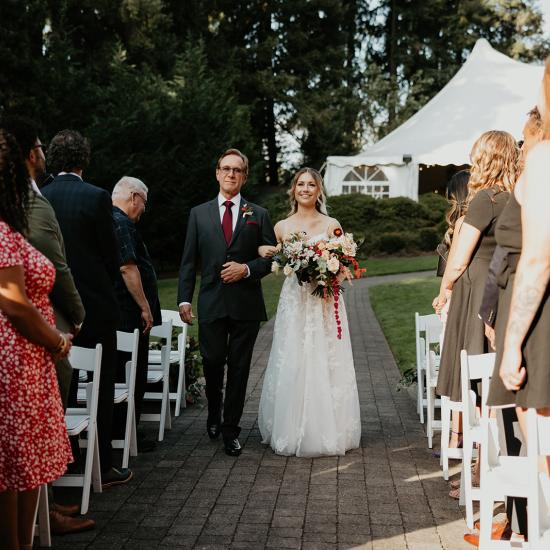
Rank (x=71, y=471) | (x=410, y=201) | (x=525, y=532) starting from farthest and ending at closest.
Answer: (x=410, y=201) → (x=71, y=471) → (x=525, y=532)

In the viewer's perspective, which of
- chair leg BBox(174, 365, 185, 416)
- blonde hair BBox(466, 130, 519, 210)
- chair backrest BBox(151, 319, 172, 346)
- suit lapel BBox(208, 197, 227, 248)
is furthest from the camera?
chair leg BBox(174, 365, 185, 416)

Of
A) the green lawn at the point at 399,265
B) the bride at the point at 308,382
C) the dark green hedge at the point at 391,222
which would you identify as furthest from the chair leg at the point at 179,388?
the dark green hedge at the point at 391,222

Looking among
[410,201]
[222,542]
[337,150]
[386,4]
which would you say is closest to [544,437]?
[222,542]

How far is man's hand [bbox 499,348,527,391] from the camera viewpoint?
9.66ft

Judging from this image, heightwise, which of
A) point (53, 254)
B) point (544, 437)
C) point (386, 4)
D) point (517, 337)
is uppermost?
point (386, 4)

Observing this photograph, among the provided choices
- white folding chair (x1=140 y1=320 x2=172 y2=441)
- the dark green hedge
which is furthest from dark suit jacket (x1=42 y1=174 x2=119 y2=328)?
the dark green hedge

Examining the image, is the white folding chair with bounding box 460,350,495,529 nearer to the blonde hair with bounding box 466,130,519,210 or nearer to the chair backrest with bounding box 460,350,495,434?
the chair backrest with bounding box 460,350,495,434

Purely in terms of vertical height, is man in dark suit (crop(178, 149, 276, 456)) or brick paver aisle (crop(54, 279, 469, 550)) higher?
man in dark suit (crop(178, 149, 276, 456))

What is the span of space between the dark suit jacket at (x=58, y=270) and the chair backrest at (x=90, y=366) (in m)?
0.38

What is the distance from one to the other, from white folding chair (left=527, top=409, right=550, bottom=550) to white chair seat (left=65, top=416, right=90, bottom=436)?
264cm

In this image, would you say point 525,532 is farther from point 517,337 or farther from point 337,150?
point 337,150

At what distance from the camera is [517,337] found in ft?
9.64

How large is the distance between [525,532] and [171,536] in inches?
→ 78.0

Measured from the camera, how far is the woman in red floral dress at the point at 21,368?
3096mm
